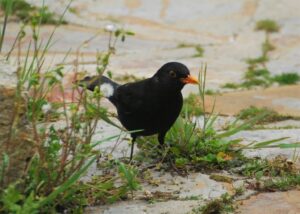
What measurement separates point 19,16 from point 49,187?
5.64 m

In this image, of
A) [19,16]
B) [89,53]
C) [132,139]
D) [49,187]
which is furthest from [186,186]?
[19,16]

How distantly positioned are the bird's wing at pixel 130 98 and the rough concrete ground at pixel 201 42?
292mm

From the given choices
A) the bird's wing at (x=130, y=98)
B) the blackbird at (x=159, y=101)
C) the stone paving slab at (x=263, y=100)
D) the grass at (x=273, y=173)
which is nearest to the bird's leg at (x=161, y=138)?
the blackbird at (x=159, y=101)

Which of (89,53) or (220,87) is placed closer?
(220,87)

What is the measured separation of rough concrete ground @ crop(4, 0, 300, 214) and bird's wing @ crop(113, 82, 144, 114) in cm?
29

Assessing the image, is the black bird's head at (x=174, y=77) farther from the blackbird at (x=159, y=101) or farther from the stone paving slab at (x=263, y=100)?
the stone paving slab at (x=263, y=100)

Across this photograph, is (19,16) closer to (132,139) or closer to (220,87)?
(220,87)

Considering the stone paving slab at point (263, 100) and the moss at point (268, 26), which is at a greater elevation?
the moss at point (268, 26)

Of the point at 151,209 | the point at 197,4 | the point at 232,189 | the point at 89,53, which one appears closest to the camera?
the point at 151,209

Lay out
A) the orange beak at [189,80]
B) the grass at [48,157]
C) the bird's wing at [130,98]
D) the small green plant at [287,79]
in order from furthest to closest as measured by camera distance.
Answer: the small green plant at [287,79] < the bird's wing at [130,98] < the orange beak at [189,80] < the grass at [48,157]

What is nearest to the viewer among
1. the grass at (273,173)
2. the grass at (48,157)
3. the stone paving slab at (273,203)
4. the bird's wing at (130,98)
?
the grass at (48,157)

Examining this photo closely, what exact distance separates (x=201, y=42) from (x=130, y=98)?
4.34 m

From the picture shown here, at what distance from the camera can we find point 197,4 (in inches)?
409

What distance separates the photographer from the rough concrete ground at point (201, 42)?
5312 millimetres
